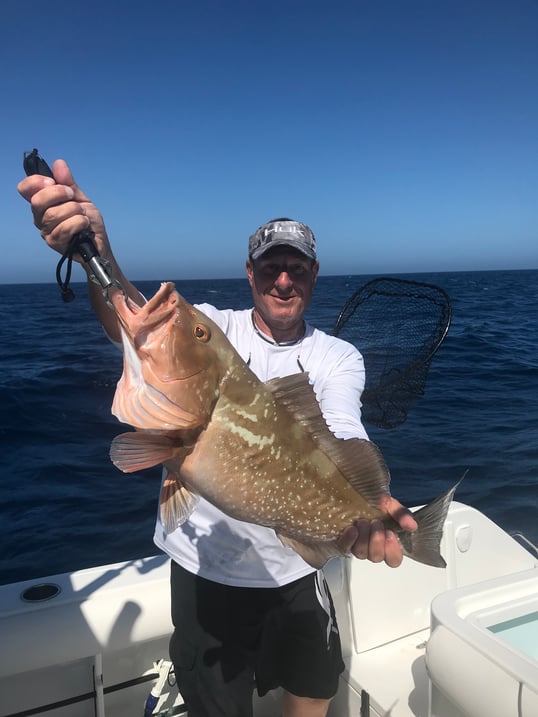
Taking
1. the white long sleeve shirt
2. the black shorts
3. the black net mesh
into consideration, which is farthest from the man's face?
the black net mesh

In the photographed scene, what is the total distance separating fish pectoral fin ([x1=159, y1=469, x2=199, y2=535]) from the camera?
7.51 feet

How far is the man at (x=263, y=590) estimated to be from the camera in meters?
2.99

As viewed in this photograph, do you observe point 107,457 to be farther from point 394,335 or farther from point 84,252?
point 84,252

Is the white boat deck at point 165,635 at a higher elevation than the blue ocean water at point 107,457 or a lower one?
higher

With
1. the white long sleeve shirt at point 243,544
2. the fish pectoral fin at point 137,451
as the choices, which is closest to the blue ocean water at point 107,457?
the white long sleeve shirt at point 243,544

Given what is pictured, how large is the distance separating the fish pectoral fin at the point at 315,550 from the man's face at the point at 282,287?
1420 mm

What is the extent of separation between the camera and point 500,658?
2.46 meters

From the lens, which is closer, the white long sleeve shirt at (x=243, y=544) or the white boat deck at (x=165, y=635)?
the white long sleeve shirt at (x=243, y=544)

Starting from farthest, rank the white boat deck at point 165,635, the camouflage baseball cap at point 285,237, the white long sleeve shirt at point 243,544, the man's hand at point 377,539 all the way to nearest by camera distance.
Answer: the camouflage baseball cap at point 285,237, the white boat deck at point 165,635, the white long sleeve shirt at point 243,544, the man's hand at point 377,539

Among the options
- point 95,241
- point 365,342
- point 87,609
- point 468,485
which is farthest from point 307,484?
point 468,485

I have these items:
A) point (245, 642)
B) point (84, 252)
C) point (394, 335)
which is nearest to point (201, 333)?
point (84, 252)

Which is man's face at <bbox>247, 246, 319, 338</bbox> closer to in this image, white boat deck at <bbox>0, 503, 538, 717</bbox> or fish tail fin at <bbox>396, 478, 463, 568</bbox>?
fish tail fin at <bbox>396, 478, 463, 568</bbox>

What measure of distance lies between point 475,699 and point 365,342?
4458 mm

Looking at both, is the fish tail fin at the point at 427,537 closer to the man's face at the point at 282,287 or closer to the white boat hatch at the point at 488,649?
the white boat hatch at the point at 488,649
